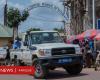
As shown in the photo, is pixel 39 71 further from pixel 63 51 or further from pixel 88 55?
pixel 88 55

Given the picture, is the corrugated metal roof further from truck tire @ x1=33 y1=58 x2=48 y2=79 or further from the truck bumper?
the truck bumper

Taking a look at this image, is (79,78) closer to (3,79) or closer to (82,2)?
(3,79)

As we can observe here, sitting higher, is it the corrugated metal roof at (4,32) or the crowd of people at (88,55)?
the corrugated metal roof at (4,32)

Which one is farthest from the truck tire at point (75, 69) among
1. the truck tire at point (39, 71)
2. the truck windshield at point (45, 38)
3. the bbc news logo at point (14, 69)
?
the bbc news logo at point (14, 69)

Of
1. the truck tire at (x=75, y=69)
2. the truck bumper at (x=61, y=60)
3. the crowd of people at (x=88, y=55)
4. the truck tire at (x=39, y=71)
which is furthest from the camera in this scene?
Answer: the crowd of people at (x=88, y=55)

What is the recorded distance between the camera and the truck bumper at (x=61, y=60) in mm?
18688

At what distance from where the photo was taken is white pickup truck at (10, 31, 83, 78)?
18.8 m

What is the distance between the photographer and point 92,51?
2567 centimetres

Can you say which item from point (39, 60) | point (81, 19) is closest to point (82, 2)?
point (81, 19)

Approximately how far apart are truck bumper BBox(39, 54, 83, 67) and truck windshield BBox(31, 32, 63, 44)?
1604 millimetres

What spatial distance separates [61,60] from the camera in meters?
18.9

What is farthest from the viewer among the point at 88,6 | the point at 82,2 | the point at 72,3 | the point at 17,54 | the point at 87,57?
the point at 72,3

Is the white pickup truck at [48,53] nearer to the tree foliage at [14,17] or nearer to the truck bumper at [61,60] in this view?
the truck bumper at [61,60]

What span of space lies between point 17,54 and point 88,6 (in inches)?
828
